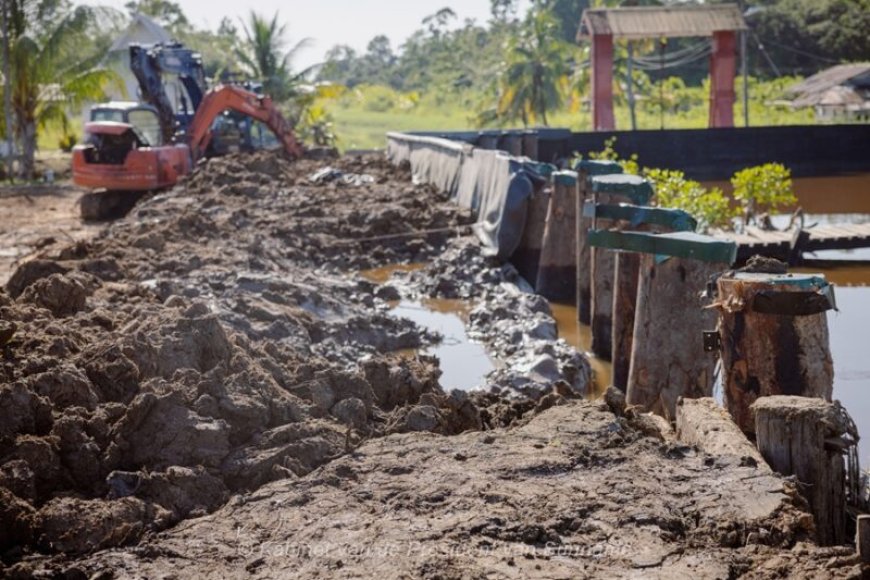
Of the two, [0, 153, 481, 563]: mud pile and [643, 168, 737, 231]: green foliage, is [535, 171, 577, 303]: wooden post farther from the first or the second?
[0, 153, 481, 563]: mud pile

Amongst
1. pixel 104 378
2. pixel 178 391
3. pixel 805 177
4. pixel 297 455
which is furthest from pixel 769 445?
pixel 805 177

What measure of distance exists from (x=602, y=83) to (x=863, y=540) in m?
30.6

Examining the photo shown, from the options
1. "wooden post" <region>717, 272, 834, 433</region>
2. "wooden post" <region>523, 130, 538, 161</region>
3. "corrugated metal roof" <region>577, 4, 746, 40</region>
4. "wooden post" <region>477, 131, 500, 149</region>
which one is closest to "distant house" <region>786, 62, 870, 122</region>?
"corrugated metal roof" <region>577, 4, 746, 40</region>

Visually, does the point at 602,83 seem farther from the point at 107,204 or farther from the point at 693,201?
the point at 693,201

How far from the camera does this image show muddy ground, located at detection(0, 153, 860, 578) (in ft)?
13.8

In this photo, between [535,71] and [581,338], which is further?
[535,71]

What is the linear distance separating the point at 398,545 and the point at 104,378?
2.43 m

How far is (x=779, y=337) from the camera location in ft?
18.4

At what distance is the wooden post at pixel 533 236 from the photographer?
14.1 metres

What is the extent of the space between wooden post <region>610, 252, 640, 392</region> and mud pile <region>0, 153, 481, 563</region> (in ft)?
4.70

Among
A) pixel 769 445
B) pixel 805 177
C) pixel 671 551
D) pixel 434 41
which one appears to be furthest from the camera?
pixel 434 41

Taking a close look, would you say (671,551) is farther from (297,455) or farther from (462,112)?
(462,112)

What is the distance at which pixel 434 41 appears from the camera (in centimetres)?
8769

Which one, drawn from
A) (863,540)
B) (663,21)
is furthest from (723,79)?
(863,540)
